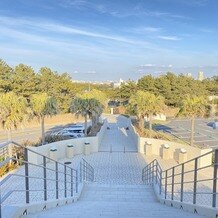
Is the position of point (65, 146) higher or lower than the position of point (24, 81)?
lower

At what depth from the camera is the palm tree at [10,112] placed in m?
16.5

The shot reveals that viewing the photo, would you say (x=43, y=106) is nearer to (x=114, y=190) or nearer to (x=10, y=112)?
(x=10, y=112)

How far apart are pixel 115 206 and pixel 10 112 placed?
1162 cm

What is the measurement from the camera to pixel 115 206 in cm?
677

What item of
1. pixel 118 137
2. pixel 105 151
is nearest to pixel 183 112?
pixel 118 137

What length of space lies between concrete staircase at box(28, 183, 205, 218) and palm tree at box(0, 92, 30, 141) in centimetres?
774

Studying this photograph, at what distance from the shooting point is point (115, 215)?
224 inches

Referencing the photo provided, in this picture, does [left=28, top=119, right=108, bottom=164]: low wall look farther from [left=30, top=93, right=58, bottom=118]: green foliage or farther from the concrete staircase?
the concrete staircase

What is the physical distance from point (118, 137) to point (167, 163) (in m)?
8.92

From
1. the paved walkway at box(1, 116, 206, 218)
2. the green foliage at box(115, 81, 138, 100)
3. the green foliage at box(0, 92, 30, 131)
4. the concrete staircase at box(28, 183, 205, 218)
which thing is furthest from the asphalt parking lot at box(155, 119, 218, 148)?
the concrete staircase at box(28, 183, 205, 218)

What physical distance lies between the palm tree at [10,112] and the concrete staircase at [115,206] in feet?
25.4

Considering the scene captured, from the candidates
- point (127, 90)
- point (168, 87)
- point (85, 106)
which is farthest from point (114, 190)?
point (127, 90)

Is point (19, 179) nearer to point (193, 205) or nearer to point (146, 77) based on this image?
point (193, 205)

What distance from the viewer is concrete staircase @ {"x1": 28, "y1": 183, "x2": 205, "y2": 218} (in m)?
5.58
